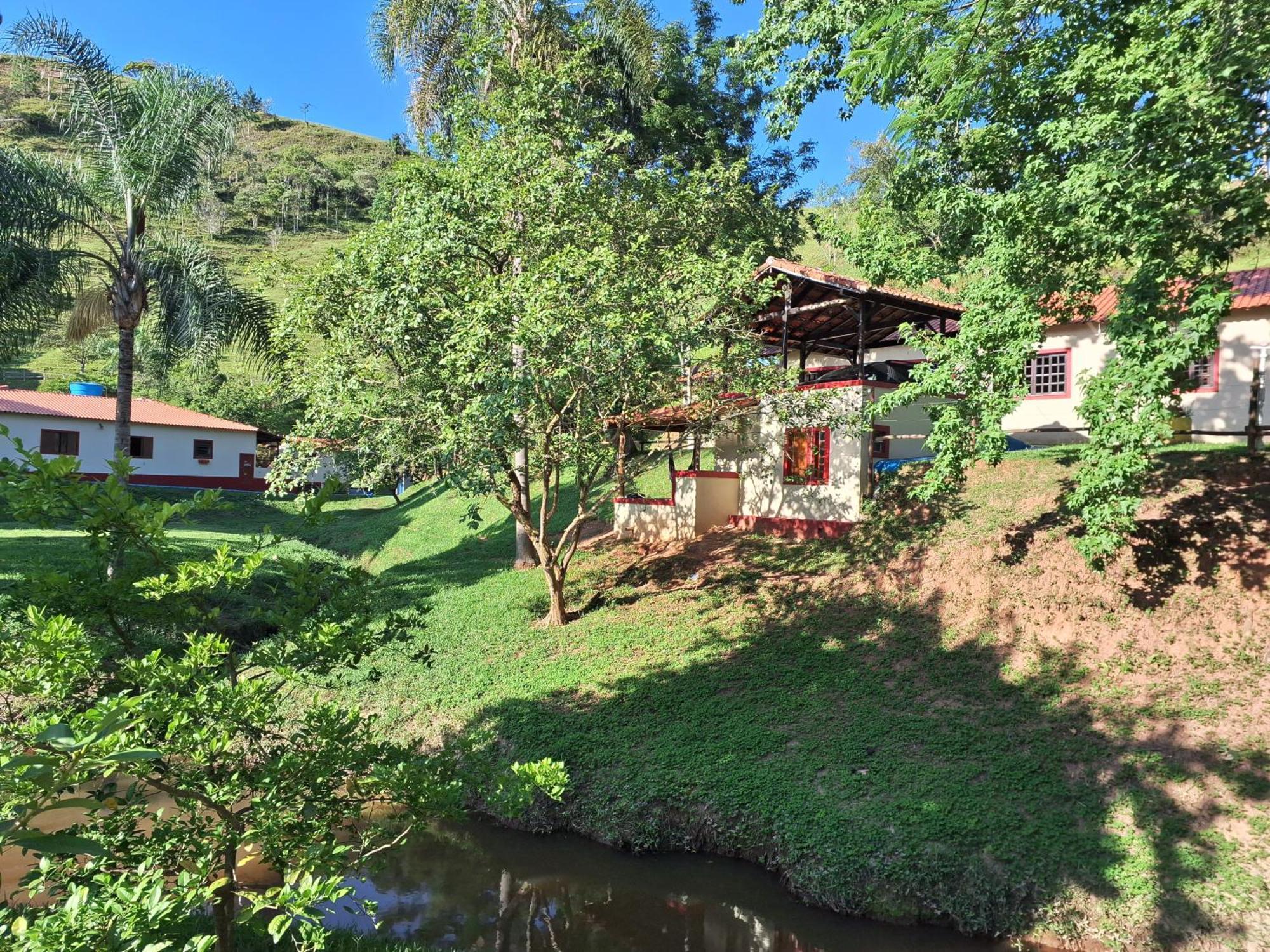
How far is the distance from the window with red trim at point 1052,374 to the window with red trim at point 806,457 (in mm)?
8940

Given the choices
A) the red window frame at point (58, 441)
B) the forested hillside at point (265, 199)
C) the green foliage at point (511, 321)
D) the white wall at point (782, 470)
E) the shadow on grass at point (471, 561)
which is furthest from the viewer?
the forested hillside at point (265, 199)

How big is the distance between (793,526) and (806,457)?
1.42 m

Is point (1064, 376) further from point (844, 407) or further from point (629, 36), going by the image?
point (629, 36)

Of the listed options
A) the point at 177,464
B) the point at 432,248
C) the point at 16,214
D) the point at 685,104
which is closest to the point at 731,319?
the point at 432,248

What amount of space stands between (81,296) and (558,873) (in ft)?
49.8

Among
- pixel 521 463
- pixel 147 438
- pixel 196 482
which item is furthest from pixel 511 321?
pixel 196 482

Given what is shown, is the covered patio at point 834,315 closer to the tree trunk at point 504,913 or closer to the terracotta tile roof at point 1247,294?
the terracotta tile roof at point 1247,294

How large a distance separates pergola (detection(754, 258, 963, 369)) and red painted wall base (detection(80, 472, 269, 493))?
25.0 m

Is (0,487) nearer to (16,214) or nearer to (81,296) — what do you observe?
(16,214)

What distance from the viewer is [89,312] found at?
15.7 meters

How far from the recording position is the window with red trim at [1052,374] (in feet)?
66.5

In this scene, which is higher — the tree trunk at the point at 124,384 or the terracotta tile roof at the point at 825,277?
the terracotta tile roof at the point at 825,277

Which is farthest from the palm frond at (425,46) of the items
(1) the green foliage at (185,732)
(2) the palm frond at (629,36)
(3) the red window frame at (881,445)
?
(1) the green foliage at (185,732)

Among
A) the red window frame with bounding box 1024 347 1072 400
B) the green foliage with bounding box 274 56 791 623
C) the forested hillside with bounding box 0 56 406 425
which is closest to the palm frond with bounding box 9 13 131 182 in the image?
the green foliage with bounding box 274 56 791 623
